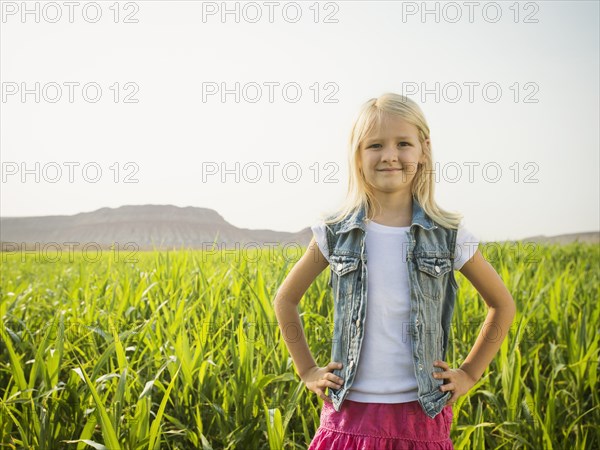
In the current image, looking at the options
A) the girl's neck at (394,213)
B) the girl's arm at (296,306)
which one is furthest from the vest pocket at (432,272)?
the girl's arm at (296,306)

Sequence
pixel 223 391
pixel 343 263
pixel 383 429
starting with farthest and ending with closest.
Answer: pixel 223 391, pixel 343 263, pixel 383 429

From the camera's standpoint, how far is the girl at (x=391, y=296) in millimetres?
1468

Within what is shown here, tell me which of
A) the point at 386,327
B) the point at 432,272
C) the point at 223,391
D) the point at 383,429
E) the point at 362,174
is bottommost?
the point at 223,391

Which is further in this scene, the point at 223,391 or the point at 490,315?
the point at 223,391

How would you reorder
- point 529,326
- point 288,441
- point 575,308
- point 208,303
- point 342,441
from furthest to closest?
point 575,308 → point 529,326 → point 208,303 → point 288,441 → point 342,441

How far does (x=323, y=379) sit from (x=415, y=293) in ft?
1.00

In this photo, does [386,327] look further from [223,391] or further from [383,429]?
[223,391]

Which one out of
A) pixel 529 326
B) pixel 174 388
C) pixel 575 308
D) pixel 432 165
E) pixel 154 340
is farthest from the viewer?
pixel 575 308

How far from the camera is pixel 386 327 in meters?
1.50

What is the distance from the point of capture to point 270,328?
2.69 meters

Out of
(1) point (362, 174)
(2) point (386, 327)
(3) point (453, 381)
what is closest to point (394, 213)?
(1) point (362, 174)

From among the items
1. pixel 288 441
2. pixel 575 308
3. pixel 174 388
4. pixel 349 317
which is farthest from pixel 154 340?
pixel 575 308

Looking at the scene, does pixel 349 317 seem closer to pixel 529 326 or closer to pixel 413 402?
pixel 413 402

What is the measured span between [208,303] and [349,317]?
170cm
